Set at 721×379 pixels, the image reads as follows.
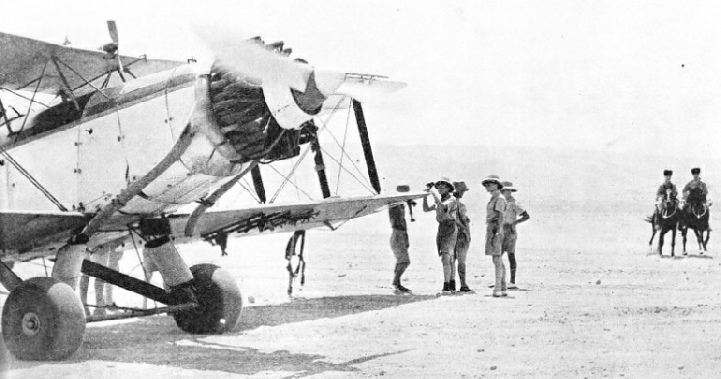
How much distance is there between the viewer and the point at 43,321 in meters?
7.45

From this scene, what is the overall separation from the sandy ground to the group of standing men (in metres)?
0.45

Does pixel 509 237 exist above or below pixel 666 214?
below

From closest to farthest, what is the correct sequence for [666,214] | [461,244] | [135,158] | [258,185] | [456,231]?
[135,158], [258,185], [456,231], [461,244], [666,214]

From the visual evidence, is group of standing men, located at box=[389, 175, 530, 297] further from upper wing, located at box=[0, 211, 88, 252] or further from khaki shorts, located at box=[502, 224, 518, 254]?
upper wing, located at box=[0, 211, 88, 252]

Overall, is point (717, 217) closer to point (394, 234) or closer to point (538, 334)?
point (394, 234)

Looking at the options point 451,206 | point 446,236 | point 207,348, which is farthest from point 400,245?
point 207,348

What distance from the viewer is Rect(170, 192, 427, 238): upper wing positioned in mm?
9578

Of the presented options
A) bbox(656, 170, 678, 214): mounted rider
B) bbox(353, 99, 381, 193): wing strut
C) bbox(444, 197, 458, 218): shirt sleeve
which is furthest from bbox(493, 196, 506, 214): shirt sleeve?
bbox(656, 170, 678, 214): mounted rider

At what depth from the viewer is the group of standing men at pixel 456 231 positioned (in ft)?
39.3

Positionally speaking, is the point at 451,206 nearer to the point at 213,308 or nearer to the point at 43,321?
the point at 213,308

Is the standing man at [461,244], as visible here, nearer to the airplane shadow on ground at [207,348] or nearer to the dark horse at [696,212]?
the airplane shadow on ground at [207,348]

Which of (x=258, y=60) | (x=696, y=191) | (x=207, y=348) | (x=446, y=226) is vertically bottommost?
(x=207, y=348)

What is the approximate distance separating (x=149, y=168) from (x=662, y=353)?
456 cm

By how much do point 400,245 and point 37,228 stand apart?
5.87 meters
